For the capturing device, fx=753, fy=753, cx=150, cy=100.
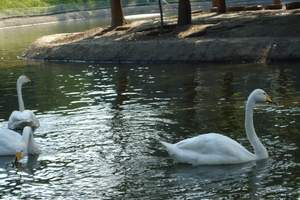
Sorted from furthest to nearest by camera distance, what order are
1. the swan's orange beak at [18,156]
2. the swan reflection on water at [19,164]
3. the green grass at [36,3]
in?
the green grass at [36,3], the swan's orange beak at [18,156], the swan reflection on water at [19,164]

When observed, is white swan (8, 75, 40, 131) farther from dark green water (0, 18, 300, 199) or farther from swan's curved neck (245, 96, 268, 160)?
swan's curved neck (245, 96, 268, 160)

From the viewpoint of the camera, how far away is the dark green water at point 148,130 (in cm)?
1300

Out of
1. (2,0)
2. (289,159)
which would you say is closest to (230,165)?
(289,159)

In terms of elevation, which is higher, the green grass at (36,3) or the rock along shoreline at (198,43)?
the rock along shoreline at (198,43)

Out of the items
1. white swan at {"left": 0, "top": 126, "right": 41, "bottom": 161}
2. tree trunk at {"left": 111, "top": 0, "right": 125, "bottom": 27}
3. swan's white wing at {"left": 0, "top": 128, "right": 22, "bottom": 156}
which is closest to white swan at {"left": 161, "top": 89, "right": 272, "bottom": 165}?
white swan at {"left": 0, "top": 126, "right": 41, "bottom": 161}

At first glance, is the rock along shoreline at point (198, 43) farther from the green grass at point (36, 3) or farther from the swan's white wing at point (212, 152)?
the green grass at point (36, 3)

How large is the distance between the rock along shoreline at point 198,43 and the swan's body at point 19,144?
1667 centimetres

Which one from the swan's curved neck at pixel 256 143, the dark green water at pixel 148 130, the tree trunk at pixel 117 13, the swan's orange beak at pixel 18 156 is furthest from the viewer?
the tree trunk at pixel 117 13

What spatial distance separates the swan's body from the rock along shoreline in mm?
16671

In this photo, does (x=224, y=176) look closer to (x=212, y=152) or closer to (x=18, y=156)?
(x=212, y=152)

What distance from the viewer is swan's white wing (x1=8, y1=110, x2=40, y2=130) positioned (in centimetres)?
1883

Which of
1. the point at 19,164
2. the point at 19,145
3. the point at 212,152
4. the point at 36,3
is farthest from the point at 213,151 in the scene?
the point at 36,3

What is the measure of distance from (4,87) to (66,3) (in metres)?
87.5

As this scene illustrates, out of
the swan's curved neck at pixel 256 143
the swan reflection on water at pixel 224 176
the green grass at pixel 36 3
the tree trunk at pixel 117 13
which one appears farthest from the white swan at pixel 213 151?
the green grass at pixel 36 3
